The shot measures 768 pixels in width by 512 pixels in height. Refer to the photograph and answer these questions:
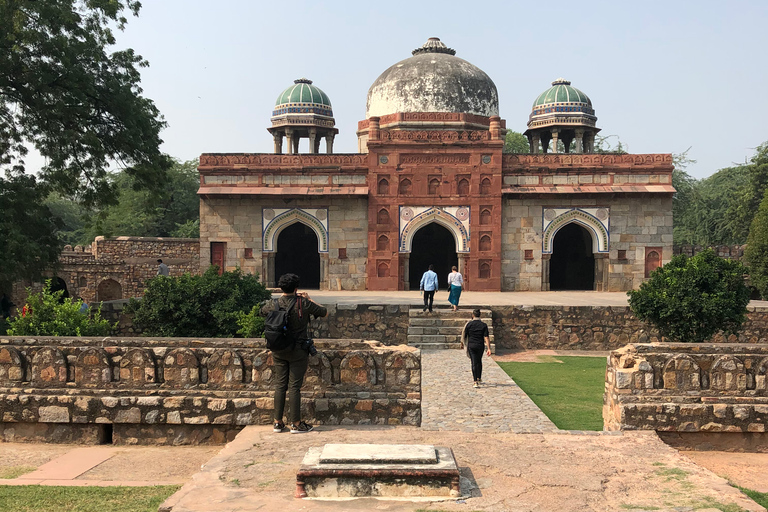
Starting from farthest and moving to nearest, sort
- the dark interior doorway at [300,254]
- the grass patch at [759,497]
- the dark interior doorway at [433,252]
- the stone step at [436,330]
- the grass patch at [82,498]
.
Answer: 1. the dark interior doorway at [433,252]
2. the dark interior doorway at [300,254]
3. the stone step at [436,330]
4. the grass patch at [759,497]
5. the grass patch at [82,498]

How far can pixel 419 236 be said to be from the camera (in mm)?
24109

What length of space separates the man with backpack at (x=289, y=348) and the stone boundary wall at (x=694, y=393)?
2608 mm

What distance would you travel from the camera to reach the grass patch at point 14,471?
469cm

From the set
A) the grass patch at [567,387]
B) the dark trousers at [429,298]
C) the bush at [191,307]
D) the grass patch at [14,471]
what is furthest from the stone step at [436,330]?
the grass patch at [14,471]

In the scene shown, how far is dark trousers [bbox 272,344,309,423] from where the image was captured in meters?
5.12

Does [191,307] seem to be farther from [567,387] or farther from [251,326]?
[567,387]

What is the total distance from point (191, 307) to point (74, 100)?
5716mm

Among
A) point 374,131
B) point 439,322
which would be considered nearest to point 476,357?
point 439,322

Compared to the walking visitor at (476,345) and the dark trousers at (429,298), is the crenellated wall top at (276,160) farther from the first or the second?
the walking visitor at (476,345)

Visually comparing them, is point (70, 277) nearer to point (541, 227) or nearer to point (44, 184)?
point (44, 184)

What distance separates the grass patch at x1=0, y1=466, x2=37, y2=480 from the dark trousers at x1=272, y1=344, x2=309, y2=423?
5.91ft

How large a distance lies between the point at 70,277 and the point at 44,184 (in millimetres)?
10427

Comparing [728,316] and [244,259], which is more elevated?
[244,259]

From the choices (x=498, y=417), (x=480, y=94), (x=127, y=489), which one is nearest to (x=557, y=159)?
(x=480, y=94)
